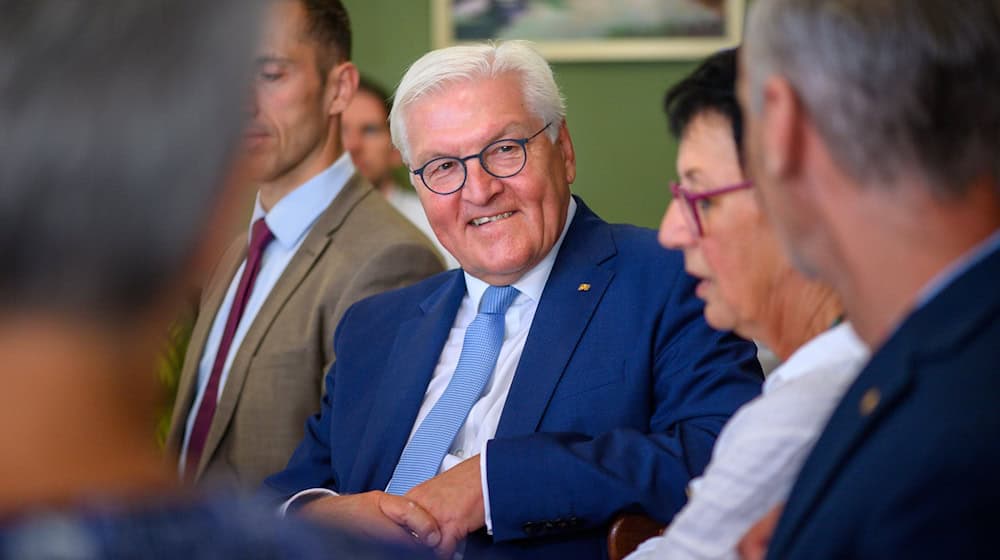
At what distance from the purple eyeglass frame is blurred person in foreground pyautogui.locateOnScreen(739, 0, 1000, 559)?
419mm

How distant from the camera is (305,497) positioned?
266 cm

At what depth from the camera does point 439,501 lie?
7.44ft

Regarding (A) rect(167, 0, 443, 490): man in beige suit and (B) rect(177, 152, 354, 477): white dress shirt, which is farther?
(B) rect(177, 152, 354, 477): white dress shirt

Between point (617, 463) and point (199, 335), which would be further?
point (199, 335)

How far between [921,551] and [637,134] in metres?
5.01

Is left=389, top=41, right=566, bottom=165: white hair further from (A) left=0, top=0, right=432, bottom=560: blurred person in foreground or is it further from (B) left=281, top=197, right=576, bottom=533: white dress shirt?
(A) left=0, top=0, right=432, bottom=560: blurred person in foreground

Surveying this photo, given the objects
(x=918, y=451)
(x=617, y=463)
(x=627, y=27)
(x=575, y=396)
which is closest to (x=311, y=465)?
(x=575, y=396)

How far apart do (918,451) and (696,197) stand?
0.74 metres

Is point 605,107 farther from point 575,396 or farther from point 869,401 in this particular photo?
point 869,401

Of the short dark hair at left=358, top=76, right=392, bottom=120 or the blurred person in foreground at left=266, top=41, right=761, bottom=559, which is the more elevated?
the short dark hair at left=358, top=76, right=392, bottom=120

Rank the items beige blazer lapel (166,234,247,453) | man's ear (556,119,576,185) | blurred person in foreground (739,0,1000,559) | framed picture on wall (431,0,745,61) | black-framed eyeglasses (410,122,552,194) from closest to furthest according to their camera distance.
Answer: blurred person in foreground (739,0,1000,559) < black-framed eyeglasses (410,122,552,194) < man's ear (556,119,576,185) < beige blazer lapel (166,234,247,453) < framed picture on wall (431,0,745,61)

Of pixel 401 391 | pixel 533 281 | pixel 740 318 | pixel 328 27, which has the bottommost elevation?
pixel 401 391

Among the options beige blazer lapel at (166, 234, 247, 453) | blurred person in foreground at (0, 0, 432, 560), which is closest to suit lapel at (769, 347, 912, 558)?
blurred person in foreground at (0, 0, 432, 560)

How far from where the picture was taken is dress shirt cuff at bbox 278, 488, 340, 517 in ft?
8.59
